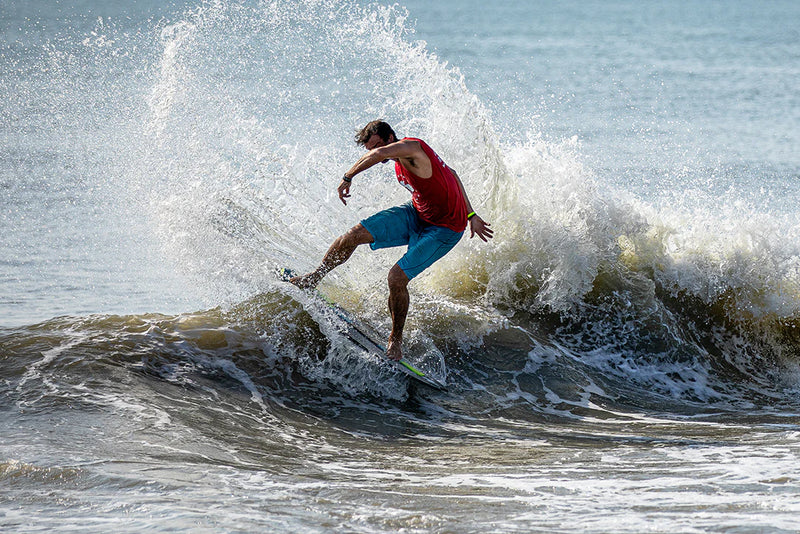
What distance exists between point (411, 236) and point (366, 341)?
1.04 m

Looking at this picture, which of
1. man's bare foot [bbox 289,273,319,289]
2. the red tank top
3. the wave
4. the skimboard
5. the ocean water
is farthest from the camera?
the wave

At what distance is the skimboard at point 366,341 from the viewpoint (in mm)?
7211

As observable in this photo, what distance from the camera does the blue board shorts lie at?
6848 mm

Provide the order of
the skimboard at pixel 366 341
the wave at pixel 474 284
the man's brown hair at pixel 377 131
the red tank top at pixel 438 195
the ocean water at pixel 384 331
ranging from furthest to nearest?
the wave at pixel 474 284 < the skimboard at pixel 366 341 < the red tank top at pixel 438 195 < the man's brown hair at pixel 377 131 < the ocean water at pixel 384 331

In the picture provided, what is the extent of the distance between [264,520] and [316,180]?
5868 millimetres

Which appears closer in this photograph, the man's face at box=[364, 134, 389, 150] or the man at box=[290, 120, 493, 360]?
the man's face at box=[364, 134, 389, 150]

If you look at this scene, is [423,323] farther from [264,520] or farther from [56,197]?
[56,197]

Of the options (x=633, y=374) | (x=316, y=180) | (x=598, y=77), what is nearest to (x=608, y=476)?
(x=633, y=374)

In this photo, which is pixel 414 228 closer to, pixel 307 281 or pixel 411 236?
pixel 411 236

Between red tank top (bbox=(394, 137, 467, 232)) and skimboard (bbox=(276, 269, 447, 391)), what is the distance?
3.80 feet

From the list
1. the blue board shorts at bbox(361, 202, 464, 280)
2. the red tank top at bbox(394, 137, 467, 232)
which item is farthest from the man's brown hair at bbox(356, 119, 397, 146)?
the blue board shorts at bbox(361, 202, 464, 280)

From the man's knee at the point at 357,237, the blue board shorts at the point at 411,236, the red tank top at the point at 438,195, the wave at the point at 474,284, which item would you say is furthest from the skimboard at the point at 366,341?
the red tank top at the point at 438,195

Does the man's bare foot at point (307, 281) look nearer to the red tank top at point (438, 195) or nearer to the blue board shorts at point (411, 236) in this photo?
the blue board shorts at point (411, 236)

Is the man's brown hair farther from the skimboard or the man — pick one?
the skimboard
